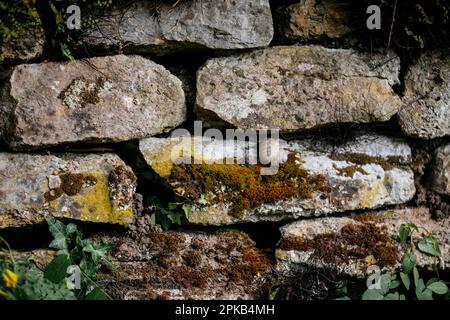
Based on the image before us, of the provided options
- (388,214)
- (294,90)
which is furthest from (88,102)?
(388,214)

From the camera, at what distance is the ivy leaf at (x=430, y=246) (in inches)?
122

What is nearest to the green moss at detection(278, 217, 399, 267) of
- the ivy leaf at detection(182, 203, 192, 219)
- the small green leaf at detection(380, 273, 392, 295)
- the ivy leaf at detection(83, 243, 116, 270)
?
the small green leaf at detection(380, 273, 392, 295)

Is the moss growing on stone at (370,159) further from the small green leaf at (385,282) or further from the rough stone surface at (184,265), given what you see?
the rough stone surface at (184,265)

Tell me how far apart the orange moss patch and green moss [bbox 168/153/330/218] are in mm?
269

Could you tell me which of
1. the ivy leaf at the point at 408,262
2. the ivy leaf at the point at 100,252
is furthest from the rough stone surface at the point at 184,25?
the ivy leaf at the point at 408,262

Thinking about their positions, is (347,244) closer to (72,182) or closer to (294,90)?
(294,90)

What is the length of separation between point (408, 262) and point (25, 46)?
248 centimetres

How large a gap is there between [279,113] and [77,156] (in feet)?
3.94

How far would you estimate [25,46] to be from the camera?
9.76 feet

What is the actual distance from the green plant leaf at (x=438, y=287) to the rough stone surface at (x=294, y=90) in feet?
3.28

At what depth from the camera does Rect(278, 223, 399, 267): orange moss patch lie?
308cm

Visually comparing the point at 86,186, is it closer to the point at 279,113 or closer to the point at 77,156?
the point at 77,156

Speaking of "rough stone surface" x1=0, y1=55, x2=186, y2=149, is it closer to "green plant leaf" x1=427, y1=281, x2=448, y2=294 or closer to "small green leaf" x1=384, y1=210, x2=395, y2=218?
"small green leaf" x1=384, y1=210, x2=395, y2=218
